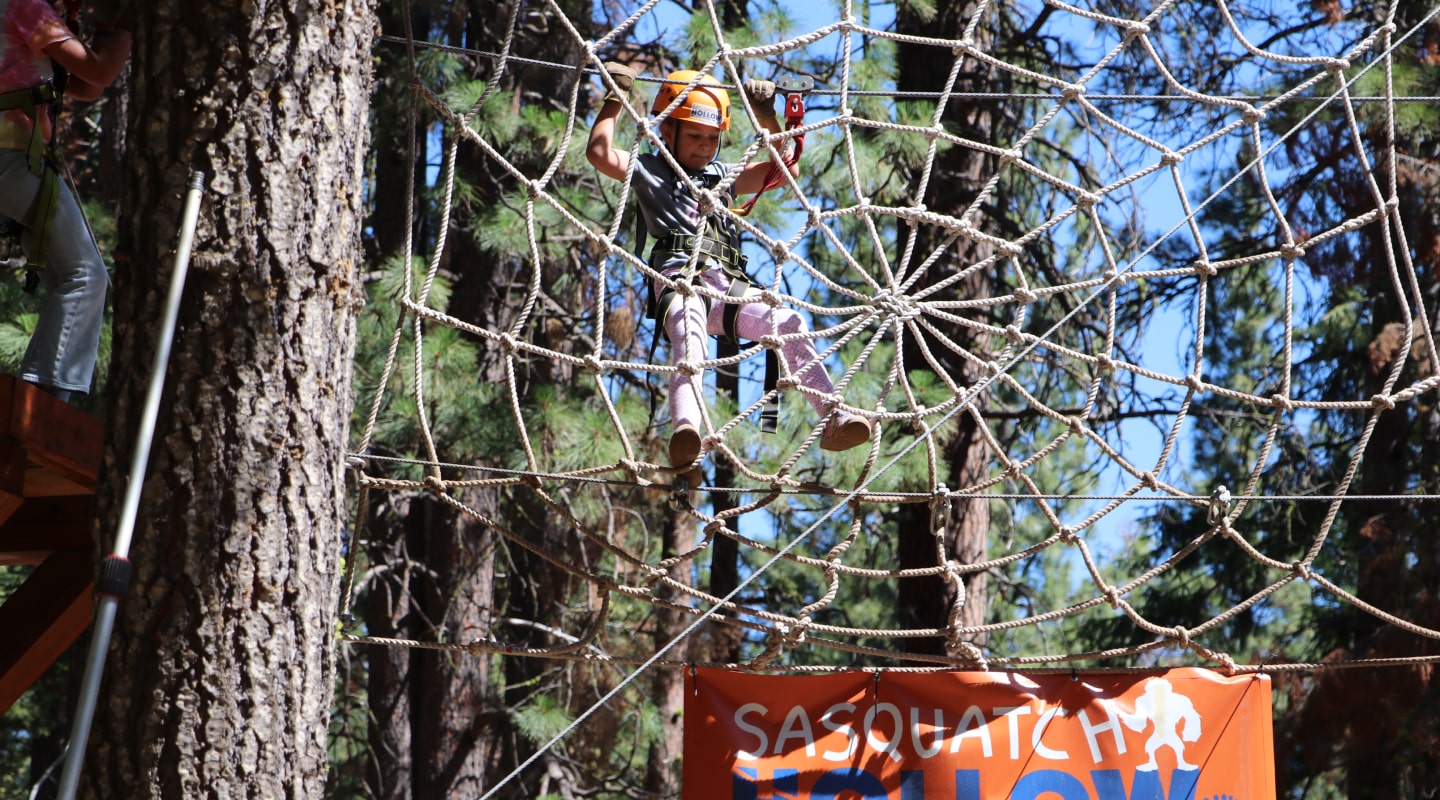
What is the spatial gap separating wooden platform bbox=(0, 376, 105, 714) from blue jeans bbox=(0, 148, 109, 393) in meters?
0.15

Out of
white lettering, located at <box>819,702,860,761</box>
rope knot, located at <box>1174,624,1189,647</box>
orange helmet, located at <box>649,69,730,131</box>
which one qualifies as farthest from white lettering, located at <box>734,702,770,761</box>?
orange helmet, located at <box>649,69,730,131</box>

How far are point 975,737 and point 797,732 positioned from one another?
0.47 m

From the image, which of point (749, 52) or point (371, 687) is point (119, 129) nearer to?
point (371, 687)

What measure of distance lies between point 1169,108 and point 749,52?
4546 millimetres

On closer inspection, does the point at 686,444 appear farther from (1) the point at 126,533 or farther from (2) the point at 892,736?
(1) the point at 126,533

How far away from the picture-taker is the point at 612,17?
7.49m

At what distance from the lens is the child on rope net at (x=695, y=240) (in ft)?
12.9

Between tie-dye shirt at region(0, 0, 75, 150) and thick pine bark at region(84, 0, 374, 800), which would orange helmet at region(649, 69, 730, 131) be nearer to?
thick pine bark at region(84, 0, 374, 800)

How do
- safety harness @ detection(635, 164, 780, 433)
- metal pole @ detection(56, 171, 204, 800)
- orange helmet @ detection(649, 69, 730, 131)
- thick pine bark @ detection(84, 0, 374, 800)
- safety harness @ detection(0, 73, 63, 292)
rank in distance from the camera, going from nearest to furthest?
metal pole @ detection(56, 171, 204, 800)
thick pine bark @ detection(84, 0, 374, 800)
safety harness @ detection(0, 73, 63, 292)
safety harness @ detection(635, 164, 780, 433)
orange helmet @ detection(649, 69, 730, 131)

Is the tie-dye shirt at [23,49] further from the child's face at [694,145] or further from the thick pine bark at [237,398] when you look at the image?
the child's face at [694,145]

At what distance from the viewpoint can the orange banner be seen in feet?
12.7

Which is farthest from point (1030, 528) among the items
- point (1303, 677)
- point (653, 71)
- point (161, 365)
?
point (161, 365)

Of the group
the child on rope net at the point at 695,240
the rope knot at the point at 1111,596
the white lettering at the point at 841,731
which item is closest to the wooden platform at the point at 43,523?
the child on rope net at the point at 695,240

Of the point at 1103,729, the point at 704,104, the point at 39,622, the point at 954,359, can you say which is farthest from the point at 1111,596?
the point at 954,359
